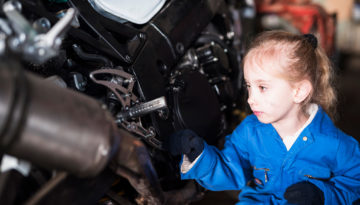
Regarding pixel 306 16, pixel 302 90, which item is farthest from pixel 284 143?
pixel 306 16

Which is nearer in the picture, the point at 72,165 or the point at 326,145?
the point at 72,165

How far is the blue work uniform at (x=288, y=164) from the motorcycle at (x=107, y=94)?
15 cm

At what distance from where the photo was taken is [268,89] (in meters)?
1.06

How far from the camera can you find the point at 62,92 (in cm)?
71

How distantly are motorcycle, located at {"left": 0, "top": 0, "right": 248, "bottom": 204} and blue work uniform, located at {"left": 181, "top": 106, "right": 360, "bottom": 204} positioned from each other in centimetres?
15

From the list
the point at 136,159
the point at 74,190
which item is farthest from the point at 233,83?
Result: the point at 74,190

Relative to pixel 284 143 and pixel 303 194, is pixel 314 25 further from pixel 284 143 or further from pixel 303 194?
pixel 303 194

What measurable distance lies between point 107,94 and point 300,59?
1.98ft

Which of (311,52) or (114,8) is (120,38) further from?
(311,52)

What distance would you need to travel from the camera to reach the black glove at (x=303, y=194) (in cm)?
99

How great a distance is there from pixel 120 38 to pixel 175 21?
0.26 meters

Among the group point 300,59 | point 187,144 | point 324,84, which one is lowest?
point 187,144

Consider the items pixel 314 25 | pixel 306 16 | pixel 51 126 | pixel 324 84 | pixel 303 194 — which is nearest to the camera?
pixel 51 126

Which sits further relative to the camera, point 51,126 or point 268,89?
point 268,89
